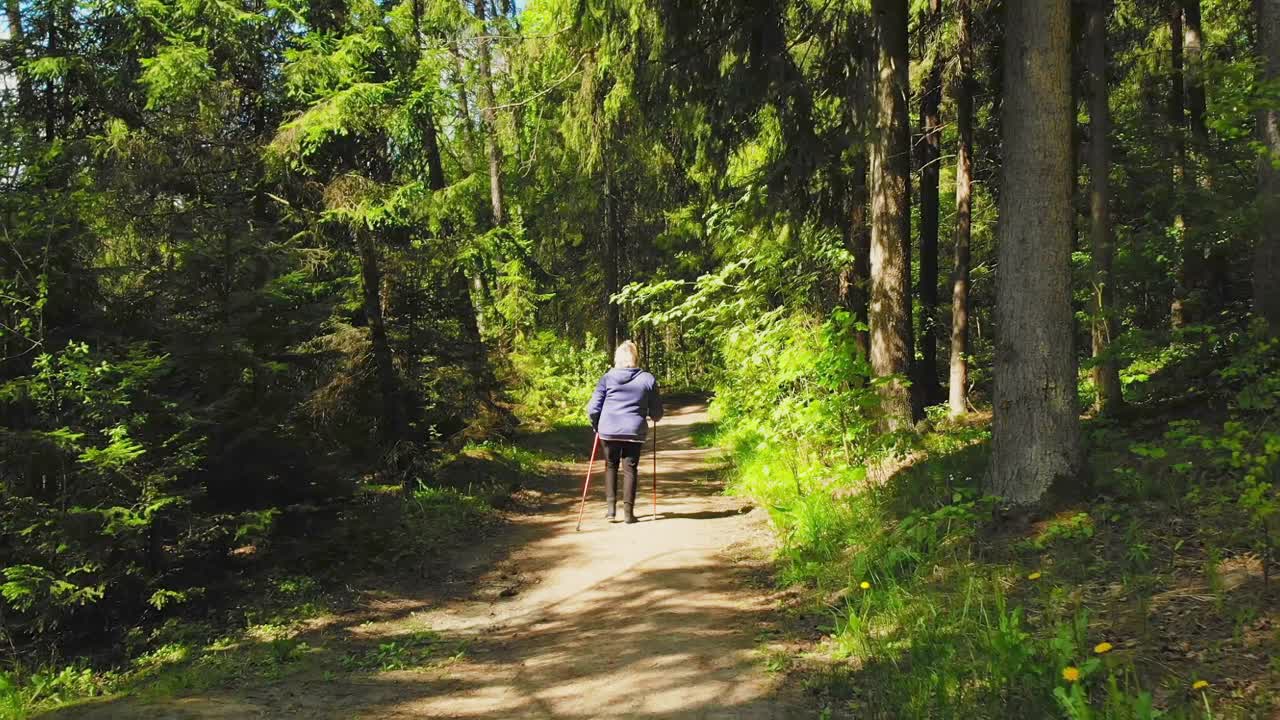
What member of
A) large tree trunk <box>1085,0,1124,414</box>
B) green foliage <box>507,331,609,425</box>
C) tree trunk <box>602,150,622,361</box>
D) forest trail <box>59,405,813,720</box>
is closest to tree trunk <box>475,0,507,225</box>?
green foliage <box>507,331,609,425</box>

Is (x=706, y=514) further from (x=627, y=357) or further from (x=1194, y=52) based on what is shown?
(x=1194, y=52)

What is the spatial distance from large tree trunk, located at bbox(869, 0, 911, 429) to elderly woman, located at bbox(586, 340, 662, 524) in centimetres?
275

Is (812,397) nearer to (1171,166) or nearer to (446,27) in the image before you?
(1171,166)

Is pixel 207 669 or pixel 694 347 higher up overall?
pixel 694 347

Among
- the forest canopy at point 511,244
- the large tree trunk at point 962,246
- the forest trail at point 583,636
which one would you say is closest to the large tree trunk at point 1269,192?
the forest canopy at point 511,244

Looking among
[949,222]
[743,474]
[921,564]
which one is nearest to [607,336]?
[949,222]

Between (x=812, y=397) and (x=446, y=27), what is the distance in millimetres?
10174

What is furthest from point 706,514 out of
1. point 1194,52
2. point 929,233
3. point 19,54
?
point 19,54

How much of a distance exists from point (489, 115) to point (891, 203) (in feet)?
24.8

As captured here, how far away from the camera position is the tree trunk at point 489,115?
14.5 m

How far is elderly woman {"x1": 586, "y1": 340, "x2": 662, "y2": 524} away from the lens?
9406mm

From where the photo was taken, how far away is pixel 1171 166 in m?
10.8

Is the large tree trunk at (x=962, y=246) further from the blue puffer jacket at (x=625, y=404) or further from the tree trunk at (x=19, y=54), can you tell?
the tree trunk at (x=19, y=54)

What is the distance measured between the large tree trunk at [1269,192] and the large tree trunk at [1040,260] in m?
1.50
